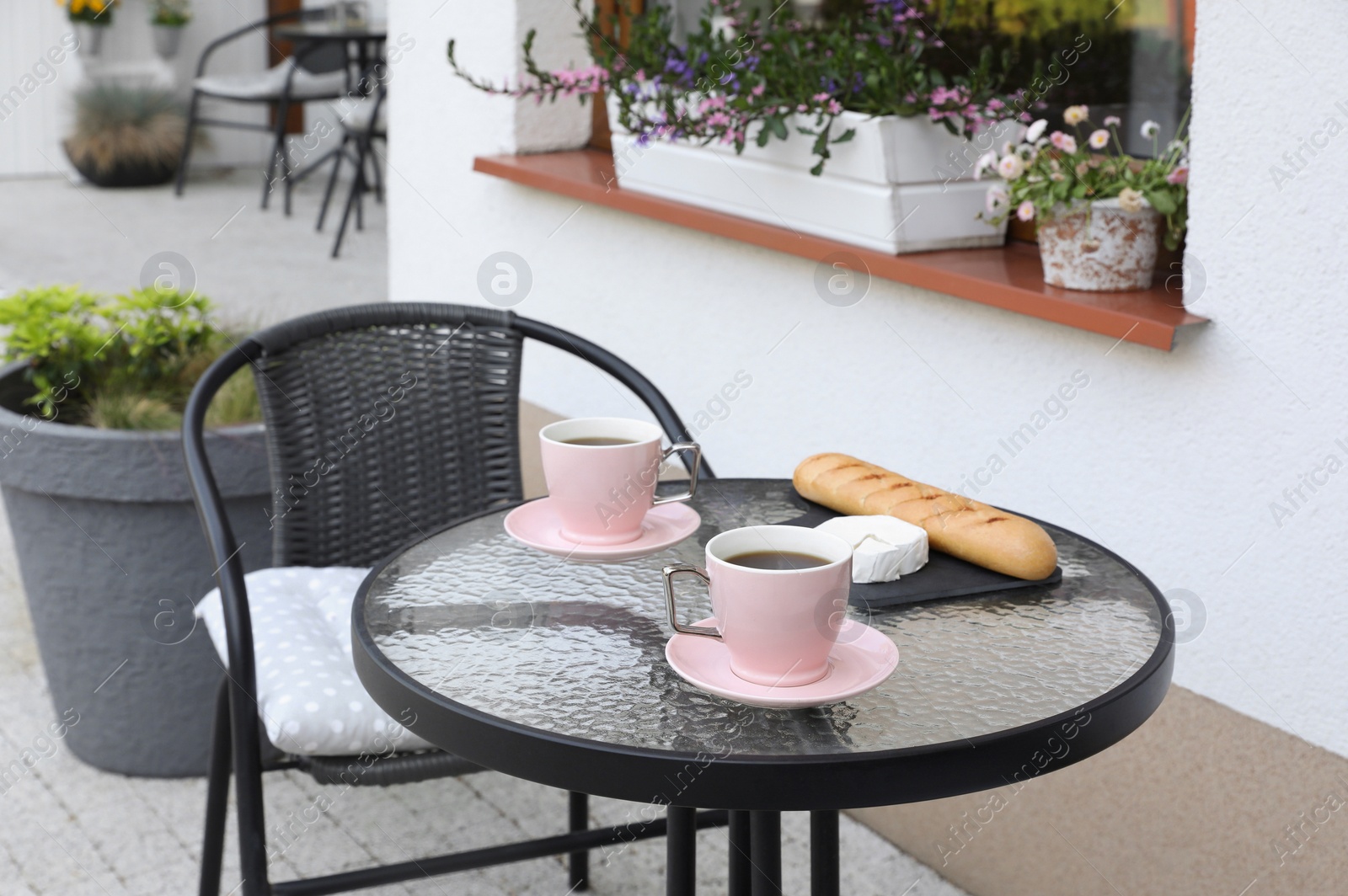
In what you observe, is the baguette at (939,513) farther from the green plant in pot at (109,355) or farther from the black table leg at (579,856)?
the green plant in pot at (109,355)

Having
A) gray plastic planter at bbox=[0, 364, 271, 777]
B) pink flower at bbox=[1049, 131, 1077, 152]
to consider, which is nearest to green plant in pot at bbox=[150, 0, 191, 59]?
gray plastic planter at bbox=[0, 364, 271, 777]

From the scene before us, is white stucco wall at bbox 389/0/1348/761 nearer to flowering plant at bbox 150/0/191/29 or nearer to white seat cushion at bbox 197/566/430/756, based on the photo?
white seat cushion at bbox 197/566/430/756

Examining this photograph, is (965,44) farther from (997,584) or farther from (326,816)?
(326,816)

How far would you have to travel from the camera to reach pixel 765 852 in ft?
4.17

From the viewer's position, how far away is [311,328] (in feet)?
6.30

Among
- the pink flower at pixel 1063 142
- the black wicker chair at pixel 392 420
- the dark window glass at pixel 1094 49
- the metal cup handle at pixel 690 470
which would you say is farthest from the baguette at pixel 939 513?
the dark window glass at pixel 1094 49

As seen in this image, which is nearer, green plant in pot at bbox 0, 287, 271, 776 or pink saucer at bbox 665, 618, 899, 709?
pink saucer at bbox 665, 618, 899, 709

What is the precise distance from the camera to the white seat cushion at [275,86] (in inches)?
288

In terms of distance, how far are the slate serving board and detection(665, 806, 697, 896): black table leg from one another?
285 millimetres

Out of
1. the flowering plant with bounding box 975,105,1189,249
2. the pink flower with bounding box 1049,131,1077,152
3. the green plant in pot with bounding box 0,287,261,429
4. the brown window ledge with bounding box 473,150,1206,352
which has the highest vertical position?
the pink flower with bounding box 1049,131,1077,152

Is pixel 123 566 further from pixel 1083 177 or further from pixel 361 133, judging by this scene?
pixel 361 133

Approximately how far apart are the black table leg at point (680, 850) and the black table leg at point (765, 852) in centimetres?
6

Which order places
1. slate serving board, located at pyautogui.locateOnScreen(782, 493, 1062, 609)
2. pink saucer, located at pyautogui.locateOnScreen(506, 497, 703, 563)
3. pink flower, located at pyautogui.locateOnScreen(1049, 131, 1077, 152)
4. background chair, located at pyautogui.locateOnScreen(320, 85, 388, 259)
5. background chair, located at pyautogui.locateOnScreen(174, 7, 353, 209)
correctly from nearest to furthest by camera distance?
slate serving board, located at pyautogui.locateOnScreen(782, 493, 1062, 609)
pink saucer, located at pyautogui.locateOnScreen(506, 497, 703, 563)
pink flower, located at pyautogui.locateOnScreen(1049, 131, 1077, 152)
background chair, located at pyautogui.locateOnScreen(320, 85, 388, 259)
background chair, located at pyautogui.locateOnScreen(174, 7, 353, 209)

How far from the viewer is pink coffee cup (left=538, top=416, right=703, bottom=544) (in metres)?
1.26
